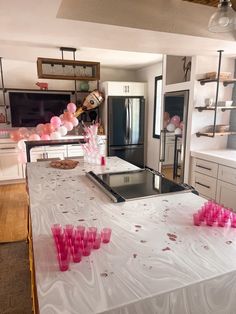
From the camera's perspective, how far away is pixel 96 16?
1687 mm

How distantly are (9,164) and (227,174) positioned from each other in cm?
350

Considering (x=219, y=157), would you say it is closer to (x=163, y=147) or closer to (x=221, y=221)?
(x=163, y=147)

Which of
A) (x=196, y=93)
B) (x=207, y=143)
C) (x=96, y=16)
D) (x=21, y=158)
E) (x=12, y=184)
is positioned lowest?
(x=12, y=184)

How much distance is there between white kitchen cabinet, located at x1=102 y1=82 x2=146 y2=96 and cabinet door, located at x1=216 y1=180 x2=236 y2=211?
2.76 meters

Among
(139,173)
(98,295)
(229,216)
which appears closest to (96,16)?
(139,173)

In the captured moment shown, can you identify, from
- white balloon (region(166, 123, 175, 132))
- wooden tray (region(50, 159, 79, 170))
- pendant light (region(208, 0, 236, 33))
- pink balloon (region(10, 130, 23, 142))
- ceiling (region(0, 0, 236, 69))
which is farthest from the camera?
pink balloon (region(10, 130, 23, 142))

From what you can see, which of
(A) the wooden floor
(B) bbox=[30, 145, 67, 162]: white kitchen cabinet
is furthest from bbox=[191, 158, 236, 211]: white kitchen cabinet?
(B) bbox=[30, 145, 67, 162]: white kitchen cabinet

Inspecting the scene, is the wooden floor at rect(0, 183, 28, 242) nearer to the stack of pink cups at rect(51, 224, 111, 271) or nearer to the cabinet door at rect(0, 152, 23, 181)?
the cabinet door at rect(0, 152, 23, 181)

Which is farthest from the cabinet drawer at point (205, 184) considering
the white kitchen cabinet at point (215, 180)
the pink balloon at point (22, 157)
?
the pink balloon at point (22, 157)

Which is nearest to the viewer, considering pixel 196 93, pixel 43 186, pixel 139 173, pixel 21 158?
pixel 43 186

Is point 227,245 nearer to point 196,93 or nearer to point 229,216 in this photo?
point 229,216

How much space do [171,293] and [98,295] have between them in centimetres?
21

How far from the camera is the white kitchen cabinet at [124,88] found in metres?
4.55

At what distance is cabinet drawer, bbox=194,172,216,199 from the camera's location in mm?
2766
